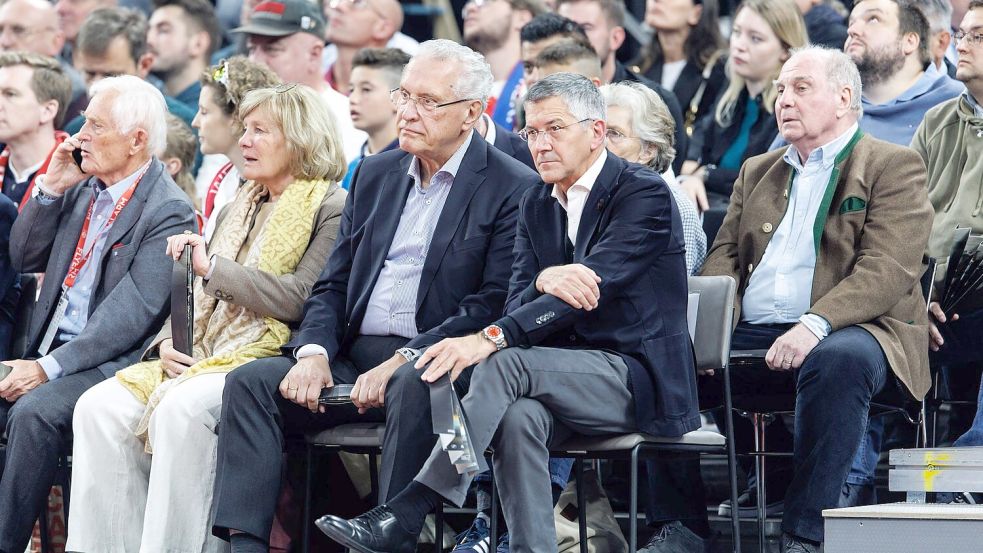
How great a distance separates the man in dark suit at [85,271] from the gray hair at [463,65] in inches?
47.5

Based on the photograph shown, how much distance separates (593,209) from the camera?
13.8ft

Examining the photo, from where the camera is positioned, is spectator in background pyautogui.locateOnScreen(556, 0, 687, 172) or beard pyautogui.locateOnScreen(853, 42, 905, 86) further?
spectator in background pyautogui.locateOnScreen(556, 0, 687, 172)

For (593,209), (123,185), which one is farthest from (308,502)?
(123,185)

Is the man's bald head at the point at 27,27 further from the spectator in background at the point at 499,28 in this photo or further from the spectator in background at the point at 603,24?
the spectator in background at the point at 603,24

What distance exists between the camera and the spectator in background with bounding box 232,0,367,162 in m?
7.36

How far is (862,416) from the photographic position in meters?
4.22

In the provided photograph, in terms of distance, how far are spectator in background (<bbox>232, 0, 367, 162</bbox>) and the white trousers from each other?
2916mm

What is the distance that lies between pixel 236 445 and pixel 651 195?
1.48 m

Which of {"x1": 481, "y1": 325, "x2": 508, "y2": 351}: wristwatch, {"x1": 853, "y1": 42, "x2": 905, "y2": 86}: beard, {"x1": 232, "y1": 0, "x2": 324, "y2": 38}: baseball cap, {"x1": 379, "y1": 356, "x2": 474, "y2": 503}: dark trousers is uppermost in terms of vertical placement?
{"x1": 232, "y1": 0, "x2": 324, "y2": 38}: baseball cap

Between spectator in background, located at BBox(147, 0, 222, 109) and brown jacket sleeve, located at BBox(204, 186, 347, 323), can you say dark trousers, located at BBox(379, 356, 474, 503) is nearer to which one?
brown jacket sleeve, located at BBox(204, 186, 347, 323)

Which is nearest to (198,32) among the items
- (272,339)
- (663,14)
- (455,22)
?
(455,22)

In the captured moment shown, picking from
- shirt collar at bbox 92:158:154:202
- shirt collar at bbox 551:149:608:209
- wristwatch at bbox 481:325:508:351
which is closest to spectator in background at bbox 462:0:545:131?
shirt collar at bbox 92:158:154:202

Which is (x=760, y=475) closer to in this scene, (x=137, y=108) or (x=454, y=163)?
(x=454, y=163)

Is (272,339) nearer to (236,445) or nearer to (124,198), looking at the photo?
(236,445)
